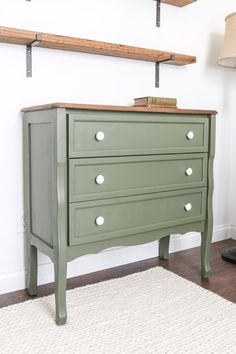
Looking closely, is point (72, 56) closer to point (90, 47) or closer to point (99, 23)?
point (90, 47)

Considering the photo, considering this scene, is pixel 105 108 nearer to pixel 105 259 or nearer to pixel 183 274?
pixel 105 259

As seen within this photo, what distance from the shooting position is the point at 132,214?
5.89ft

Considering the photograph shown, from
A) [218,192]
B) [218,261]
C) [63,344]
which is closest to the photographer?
[63,344]

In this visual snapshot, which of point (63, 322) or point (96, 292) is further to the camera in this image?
point (96, 292)

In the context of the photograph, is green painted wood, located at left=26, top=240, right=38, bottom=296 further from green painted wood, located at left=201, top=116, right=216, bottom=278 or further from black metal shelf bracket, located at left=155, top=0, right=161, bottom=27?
black metal shelf bracket, located at left=155, top=0, right=161, bottom=27

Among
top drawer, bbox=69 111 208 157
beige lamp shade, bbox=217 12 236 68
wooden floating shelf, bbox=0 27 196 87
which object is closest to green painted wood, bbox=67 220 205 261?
top drawer, bbox=69 111 208 157

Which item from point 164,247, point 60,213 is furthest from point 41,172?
point 164,247

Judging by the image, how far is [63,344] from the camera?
57.2 inches

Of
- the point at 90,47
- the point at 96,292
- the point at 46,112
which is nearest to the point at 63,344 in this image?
the point at 96,292

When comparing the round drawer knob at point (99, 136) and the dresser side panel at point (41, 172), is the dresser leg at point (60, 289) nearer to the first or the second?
the dresser side panel at point (41, 172)

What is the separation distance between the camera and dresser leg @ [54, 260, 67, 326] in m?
1.58

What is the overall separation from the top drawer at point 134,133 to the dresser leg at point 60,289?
483 mm

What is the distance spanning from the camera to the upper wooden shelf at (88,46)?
5.70 ft

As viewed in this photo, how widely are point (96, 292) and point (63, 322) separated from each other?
34cm
